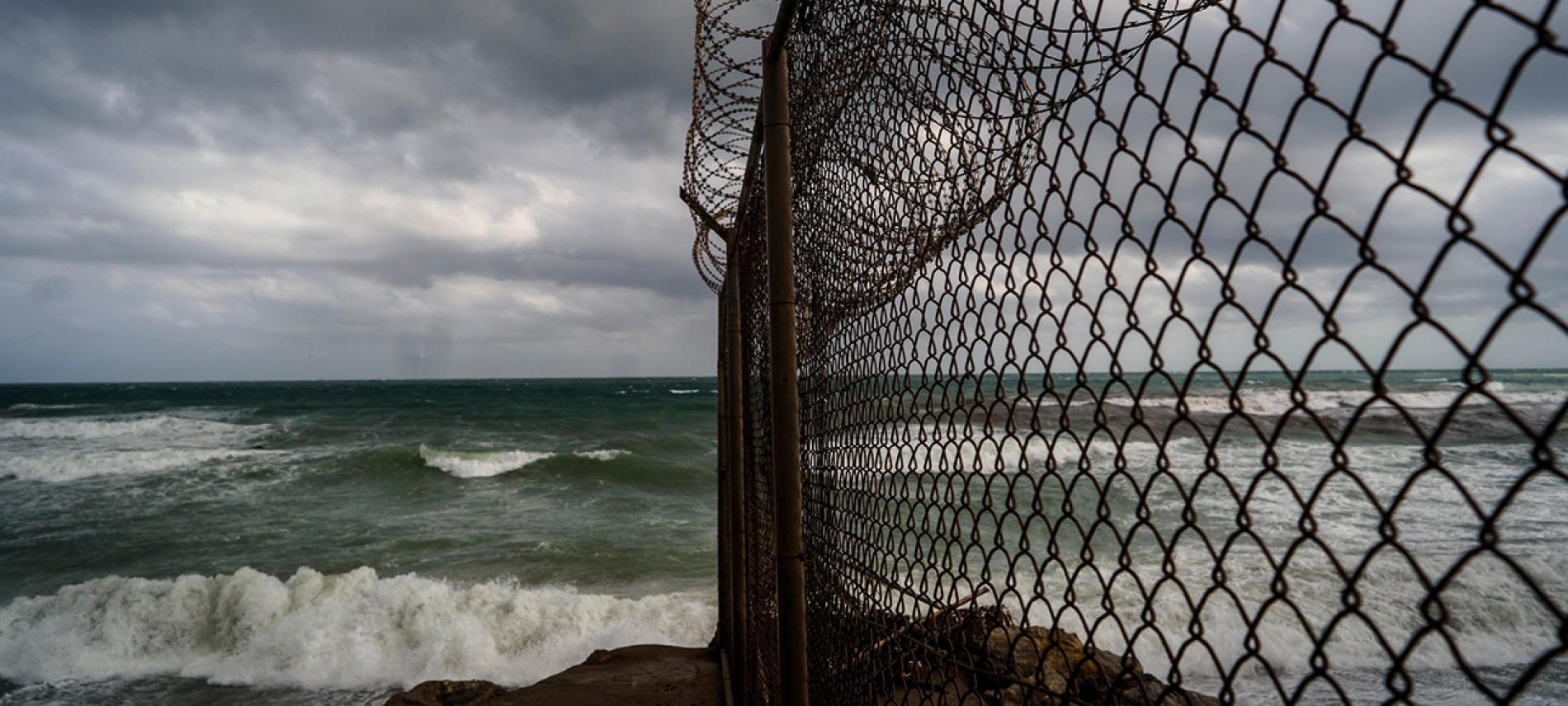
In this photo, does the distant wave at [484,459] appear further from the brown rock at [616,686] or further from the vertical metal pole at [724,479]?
the vertical metal pole at [724,479]

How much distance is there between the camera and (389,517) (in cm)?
1287

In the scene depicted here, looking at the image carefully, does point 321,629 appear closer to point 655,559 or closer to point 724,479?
point 655,559

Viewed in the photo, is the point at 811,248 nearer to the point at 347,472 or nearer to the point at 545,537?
the point at 545,537

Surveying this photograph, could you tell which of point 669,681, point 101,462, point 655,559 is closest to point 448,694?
point 669,681

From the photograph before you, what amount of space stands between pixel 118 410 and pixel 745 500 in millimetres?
43349

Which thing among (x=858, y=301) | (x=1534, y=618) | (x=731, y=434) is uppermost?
(x=858, y=301)

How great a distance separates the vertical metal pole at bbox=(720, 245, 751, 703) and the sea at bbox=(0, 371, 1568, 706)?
1.08 meters

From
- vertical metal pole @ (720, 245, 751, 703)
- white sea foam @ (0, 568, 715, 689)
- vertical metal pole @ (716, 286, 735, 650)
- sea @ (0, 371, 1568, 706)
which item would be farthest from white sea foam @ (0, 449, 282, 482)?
vertical metal pole @ (720, 245, 751, 703)

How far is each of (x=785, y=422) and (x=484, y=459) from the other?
720 inches

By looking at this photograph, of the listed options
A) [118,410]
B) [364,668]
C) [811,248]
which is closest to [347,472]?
[364,668]

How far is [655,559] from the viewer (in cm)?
1010

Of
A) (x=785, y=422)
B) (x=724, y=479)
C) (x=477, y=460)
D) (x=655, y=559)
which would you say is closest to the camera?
(x=785, y=422)

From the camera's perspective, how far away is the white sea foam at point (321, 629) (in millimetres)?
6820

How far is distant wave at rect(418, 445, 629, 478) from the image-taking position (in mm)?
17609
